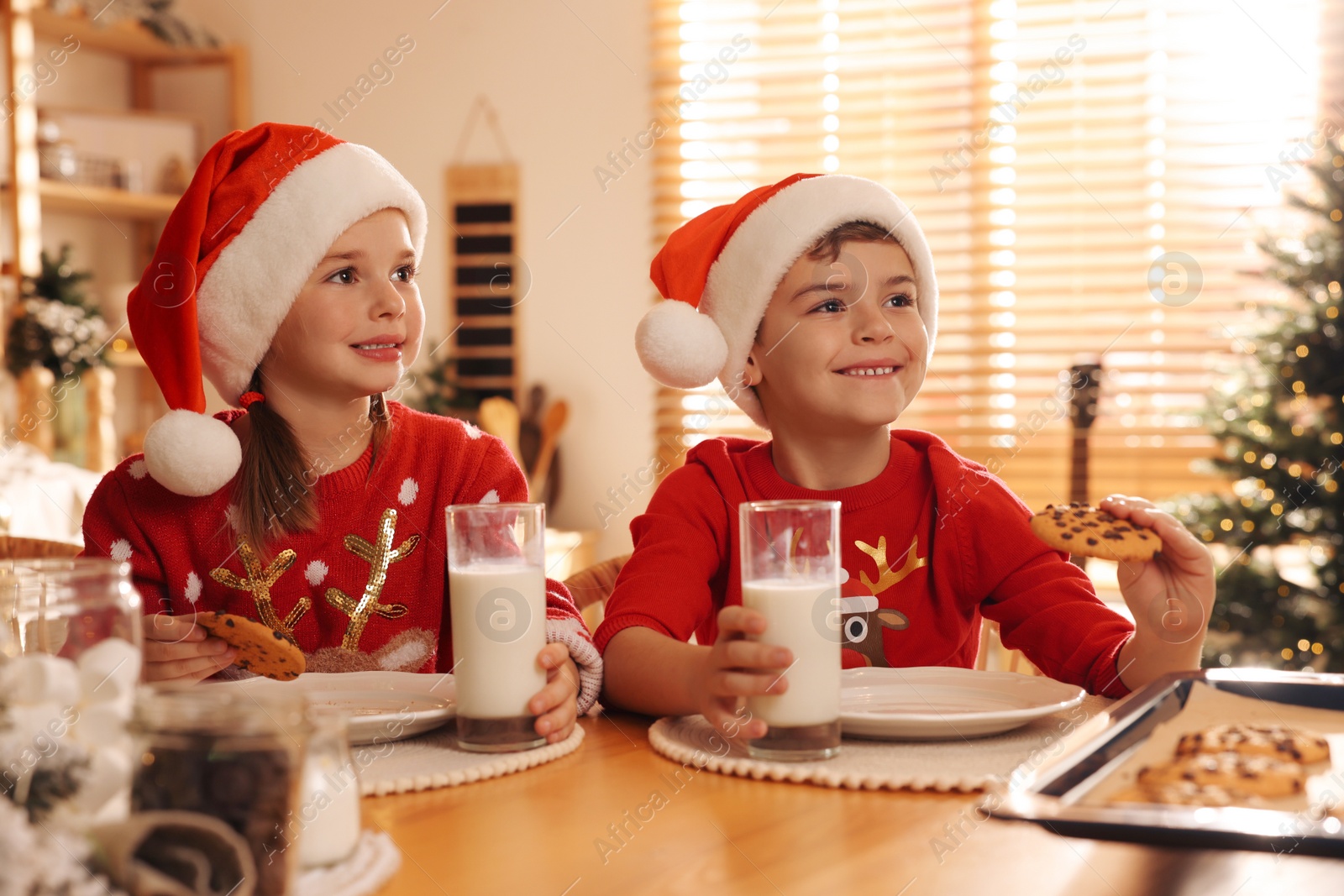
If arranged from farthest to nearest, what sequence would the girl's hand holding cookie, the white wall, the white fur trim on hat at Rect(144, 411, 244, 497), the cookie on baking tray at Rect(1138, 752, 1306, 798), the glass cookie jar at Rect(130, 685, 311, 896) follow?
the white wall, the white fur trim on hat at Rect(144, 411, 244, 497), the girl's hand holding cookie, the cookie on baking tray at Rect(1138, 752, 1306, 798), the glass cookie jar at Rect(130, 685, 311, 896)

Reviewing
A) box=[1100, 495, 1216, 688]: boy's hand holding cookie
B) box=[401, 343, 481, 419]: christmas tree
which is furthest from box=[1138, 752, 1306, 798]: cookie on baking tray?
box=[401, 343, 481, 419]: christmas tree

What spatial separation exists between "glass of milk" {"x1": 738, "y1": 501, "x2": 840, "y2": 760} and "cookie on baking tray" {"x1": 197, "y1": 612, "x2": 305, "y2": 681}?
1.01 ft

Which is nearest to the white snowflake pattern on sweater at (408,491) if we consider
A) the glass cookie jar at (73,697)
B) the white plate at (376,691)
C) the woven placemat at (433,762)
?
the white plate at (376,691)

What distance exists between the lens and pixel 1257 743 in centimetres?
66

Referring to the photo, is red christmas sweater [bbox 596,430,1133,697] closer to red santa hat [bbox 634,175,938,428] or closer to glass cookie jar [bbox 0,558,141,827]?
red santa hat [bbox 634,175,938,428]

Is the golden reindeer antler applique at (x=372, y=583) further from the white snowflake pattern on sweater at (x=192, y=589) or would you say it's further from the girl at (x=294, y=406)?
the white snowflake pattern on sweater at (x=192, y=589)

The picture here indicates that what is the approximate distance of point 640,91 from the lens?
384 cm

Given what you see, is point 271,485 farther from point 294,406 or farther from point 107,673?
point 107,673

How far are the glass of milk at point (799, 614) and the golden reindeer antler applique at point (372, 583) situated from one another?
594 millimetres

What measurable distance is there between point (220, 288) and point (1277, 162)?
2.95 m

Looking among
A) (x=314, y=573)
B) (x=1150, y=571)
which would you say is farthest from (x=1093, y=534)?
(x=314, y=573)

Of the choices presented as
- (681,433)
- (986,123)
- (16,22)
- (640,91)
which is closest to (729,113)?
(640,91)

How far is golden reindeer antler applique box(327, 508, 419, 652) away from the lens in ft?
4.06

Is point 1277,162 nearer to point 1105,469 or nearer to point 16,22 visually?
point 1105,469
